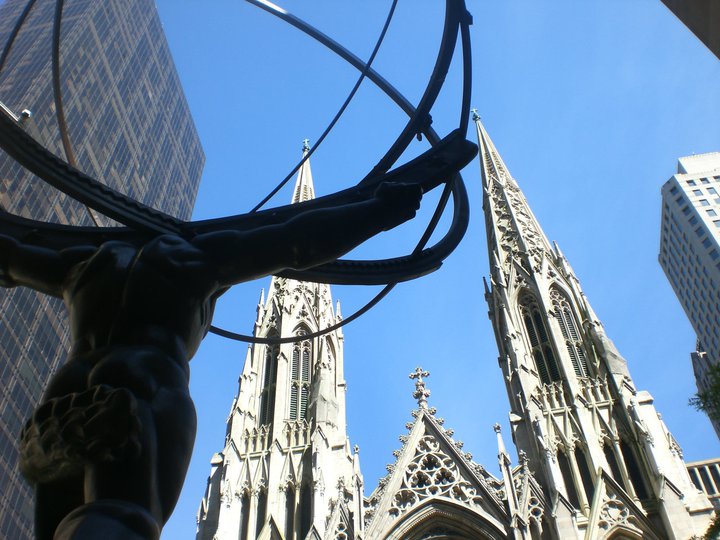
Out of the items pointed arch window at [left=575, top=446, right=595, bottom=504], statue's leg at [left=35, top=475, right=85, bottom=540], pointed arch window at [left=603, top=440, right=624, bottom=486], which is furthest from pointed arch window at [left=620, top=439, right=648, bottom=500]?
statue's leg at [left=35, top=475, right=85, bottom=540]

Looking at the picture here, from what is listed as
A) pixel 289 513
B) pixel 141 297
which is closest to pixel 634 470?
pixel 289 513

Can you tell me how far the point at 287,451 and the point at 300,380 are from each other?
3864 mm

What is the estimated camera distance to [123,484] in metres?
2.77

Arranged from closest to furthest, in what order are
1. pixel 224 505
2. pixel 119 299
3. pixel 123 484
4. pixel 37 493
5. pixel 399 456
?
pixel 123 484 < pixel 37 493 < pixel 119 299 < pixel 224 505 < pixel 399 456

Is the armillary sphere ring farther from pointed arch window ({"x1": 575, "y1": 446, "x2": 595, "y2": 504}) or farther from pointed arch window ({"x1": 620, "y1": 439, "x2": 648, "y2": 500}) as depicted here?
pointed arch window ({"x1": 620, "y1": 439, "x2": 648, "y2": 500})

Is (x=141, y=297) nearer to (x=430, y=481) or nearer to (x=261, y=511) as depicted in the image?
(x=261, y=511)

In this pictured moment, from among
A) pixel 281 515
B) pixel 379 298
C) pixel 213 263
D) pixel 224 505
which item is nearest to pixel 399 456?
pixel 281 515

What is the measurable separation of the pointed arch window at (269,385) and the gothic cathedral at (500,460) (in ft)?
0.18

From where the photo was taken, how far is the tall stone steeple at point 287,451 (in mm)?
22484

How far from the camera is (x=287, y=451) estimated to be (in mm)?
24719

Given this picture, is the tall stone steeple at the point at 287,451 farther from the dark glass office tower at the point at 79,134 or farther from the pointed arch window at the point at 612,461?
the pointed arch window at the point at 612,461

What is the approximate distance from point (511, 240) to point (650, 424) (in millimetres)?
12290

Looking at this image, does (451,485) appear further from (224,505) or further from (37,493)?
(37,493)

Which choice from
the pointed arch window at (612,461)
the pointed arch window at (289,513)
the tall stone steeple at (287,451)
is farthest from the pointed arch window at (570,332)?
the pointed arch window at (289,513)
